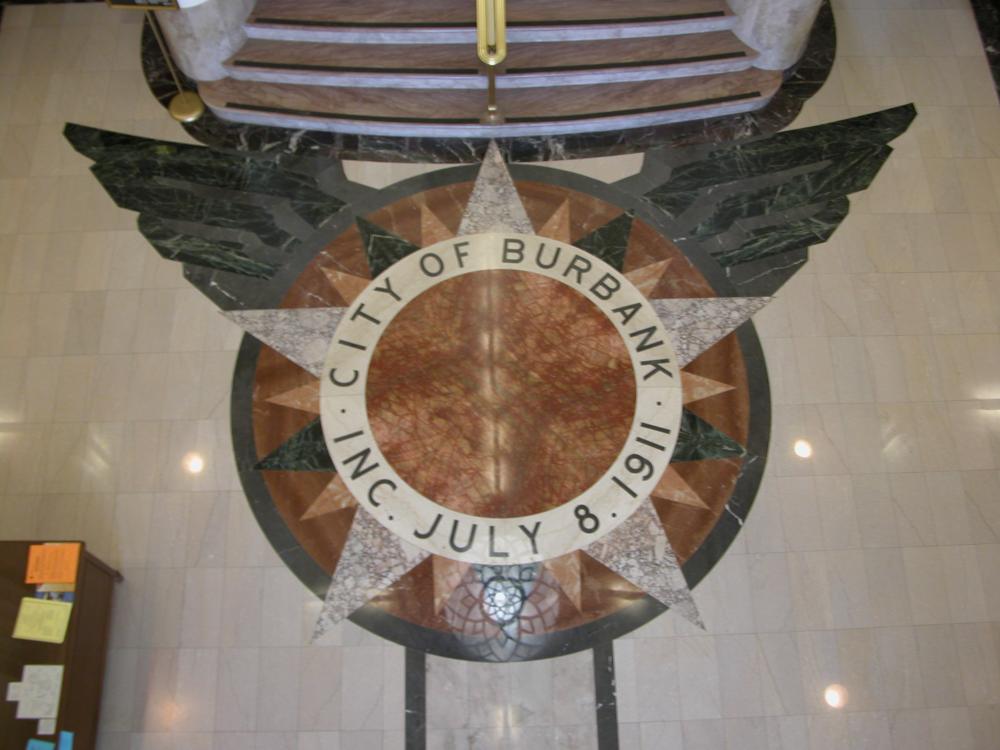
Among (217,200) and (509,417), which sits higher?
(217,200)

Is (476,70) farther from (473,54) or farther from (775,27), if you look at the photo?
(775,27)

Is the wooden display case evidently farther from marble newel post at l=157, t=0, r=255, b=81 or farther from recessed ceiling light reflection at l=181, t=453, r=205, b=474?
marble newel post at l=157, t=0, r=255, b=81

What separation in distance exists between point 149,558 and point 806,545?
4409 millimetres

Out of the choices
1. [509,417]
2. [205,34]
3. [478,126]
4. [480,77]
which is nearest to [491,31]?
[480,77]

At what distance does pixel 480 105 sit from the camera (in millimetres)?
6941

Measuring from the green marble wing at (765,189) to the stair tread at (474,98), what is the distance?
0.43 meters

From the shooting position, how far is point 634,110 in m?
6.91

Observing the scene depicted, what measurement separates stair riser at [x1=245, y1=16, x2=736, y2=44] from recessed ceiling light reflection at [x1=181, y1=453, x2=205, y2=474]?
3.43 meters

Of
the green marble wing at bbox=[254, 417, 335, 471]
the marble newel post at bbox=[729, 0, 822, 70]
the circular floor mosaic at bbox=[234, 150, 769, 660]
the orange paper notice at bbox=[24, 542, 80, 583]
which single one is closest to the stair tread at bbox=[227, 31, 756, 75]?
the marble newel post at bbox=[729, 0, 822, 70]

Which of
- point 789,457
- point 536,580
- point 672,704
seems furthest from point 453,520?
point 789,457

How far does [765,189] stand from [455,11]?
2868 millimetres

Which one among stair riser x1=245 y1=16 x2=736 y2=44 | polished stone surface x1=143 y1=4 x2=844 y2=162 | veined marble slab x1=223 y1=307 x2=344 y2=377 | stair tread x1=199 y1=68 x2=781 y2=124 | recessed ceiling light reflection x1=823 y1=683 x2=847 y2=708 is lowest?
recessed ceiling light reflection x1=823 y1=683 x2=847 y2=708

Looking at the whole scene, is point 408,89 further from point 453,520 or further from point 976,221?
point 976,221

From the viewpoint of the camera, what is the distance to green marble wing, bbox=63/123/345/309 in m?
6.54
